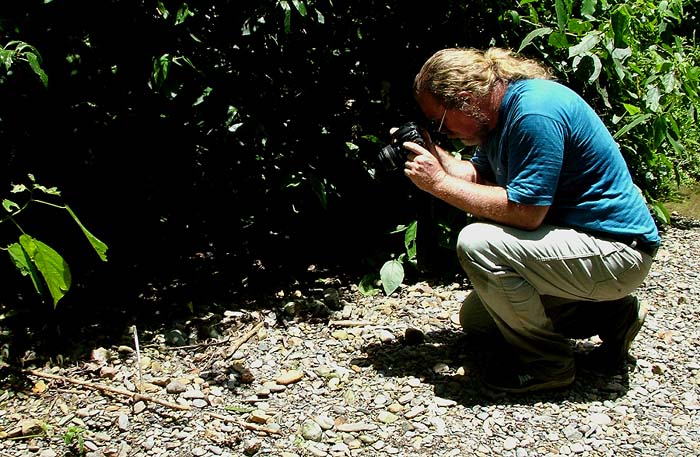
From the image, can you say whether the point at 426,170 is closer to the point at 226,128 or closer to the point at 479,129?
the point at 479,129

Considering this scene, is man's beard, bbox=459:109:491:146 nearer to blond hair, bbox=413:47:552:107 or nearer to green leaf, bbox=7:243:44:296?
blond hair, bbox=413:47:552:107

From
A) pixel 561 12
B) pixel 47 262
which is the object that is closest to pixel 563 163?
pixel 561 12

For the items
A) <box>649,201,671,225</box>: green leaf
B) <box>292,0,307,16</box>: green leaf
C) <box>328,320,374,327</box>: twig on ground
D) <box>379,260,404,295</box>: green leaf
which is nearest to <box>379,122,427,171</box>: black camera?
<box>292,0,307,16</box>: green leaf

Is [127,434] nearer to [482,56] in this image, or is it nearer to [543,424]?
[543,424]

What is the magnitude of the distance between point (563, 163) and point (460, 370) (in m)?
0.90

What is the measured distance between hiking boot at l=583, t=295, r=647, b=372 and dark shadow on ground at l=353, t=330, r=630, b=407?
0.14 feet

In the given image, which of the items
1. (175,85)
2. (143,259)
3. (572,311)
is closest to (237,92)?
(175,85)

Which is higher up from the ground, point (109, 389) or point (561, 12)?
point (561, 12)

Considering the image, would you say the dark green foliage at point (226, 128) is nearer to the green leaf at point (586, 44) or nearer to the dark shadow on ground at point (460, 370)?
the green leaf at point (586, 44)

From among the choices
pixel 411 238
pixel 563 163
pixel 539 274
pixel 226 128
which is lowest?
pixel 411 238

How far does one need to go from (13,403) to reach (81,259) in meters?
0.94

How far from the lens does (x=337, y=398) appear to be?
305 cm

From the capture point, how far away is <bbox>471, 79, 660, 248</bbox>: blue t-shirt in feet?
9.00

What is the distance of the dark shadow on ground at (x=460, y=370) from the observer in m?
3.04
